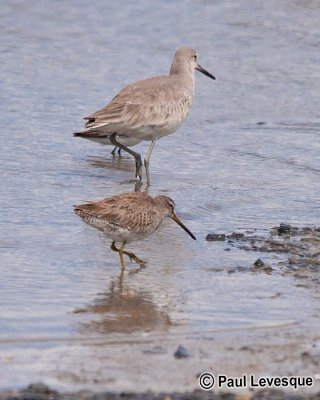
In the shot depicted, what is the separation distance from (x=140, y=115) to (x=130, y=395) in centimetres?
586

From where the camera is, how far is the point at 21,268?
7.47m

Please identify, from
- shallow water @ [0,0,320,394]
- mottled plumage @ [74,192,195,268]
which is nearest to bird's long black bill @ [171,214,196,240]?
shallow water @ [0,0,320,394]

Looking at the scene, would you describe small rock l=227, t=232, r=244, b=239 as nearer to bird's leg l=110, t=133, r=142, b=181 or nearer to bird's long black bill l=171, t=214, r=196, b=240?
bird's long black bill l=171, t=214, r=196, b=240

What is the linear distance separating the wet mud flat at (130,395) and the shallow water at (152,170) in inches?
7.7

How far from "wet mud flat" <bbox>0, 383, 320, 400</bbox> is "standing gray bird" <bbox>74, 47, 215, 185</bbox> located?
5301mm

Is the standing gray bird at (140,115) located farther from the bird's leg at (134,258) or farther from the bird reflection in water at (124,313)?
the bird reflection in water at (124,313)

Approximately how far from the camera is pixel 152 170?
11.0 metres

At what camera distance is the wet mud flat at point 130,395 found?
523cm

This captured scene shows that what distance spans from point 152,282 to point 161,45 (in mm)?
9439

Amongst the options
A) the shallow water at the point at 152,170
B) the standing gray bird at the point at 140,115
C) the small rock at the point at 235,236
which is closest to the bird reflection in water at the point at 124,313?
the shallow water at the point at 152,170

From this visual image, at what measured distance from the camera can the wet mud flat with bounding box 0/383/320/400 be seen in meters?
5.23

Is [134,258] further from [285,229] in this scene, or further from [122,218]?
[285,229]

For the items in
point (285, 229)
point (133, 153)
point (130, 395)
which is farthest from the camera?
point (133, 153)

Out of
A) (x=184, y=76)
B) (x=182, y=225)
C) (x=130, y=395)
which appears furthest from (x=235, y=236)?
(x=184, y=76)
